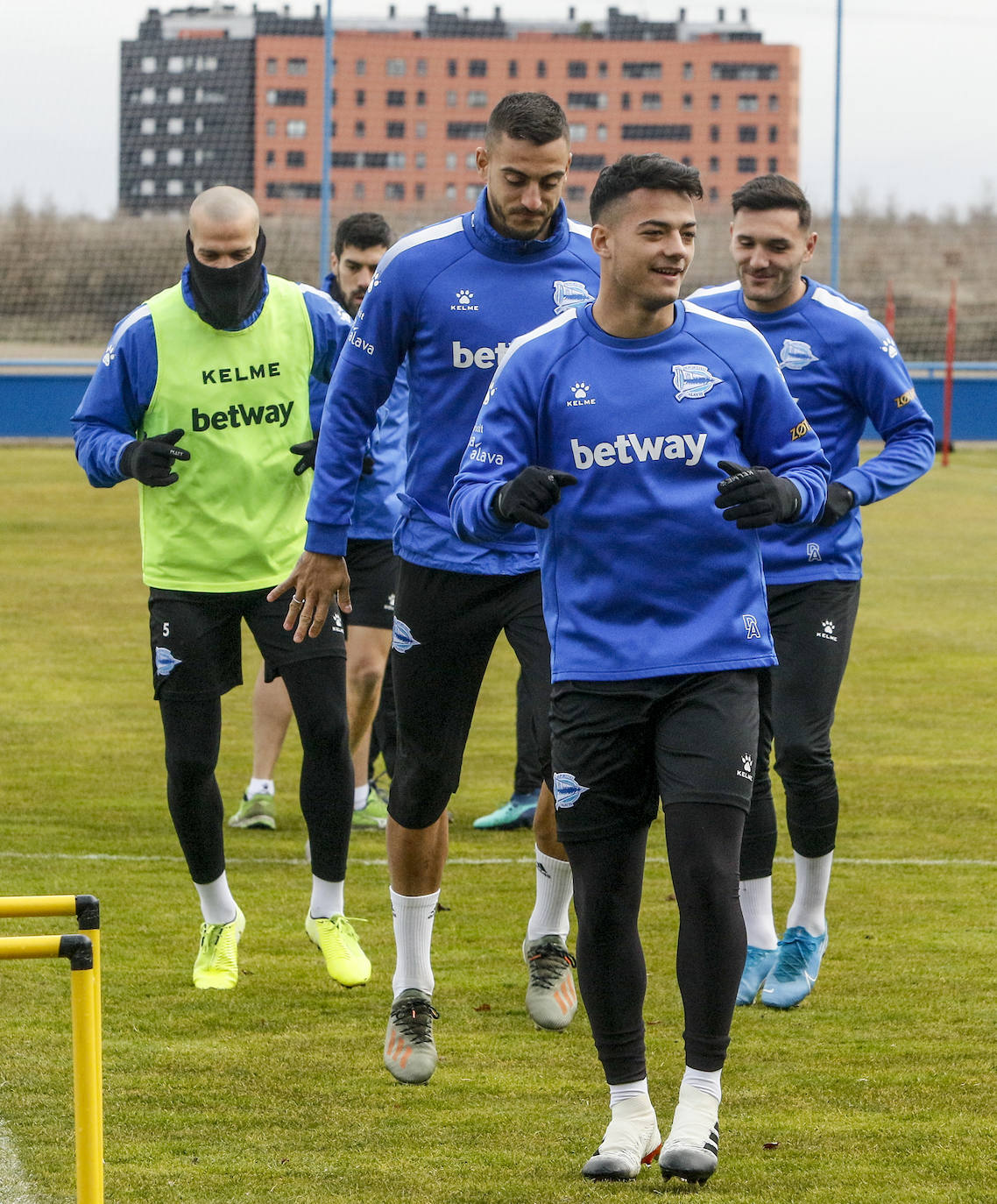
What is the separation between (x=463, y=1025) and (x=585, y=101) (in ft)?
169

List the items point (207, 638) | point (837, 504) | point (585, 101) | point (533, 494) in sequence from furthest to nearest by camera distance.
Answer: point (585, 101) < point (207, 638) < point (837, 504) < point (533, 494)

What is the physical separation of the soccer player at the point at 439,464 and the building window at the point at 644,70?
50.3 meters

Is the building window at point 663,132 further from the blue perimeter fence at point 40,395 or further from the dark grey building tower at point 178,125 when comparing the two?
the blue perimeter fence at point 40,395

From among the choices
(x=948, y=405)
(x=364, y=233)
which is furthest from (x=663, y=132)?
(x=364, y=233)

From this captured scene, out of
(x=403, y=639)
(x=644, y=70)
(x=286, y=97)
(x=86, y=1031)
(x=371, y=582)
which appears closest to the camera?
(x=86, y=1031)

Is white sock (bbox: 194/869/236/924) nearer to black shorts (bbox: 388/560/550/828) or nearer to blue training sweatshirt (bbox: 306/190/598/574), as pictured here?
black shorts (bbox: 388/560/550/828)

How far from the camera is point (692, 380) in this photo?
3.81 m

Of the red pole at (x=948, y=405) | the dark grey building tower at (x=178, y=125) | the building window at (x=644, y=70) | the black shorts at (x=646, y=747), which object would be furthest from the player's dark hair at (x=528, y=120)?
the building window at (x=644, y=70)

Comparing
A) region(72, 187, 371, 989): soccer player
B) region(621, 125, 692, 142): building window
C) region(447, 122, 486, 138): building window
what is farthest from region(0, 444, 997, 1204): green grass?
region(621, 125, 692, 142): building window

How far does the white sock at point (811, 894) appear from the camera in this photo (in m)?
5.19

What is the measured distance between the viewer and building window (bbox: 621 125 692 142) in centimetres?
4725

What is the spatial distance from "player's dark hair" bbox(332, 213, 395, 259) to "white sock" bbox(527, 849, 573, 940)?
3105 millimetres

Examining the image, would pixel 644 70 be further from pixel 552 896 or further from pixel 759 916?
pixel 552 896

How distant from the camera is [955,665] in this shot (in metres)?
11.5
